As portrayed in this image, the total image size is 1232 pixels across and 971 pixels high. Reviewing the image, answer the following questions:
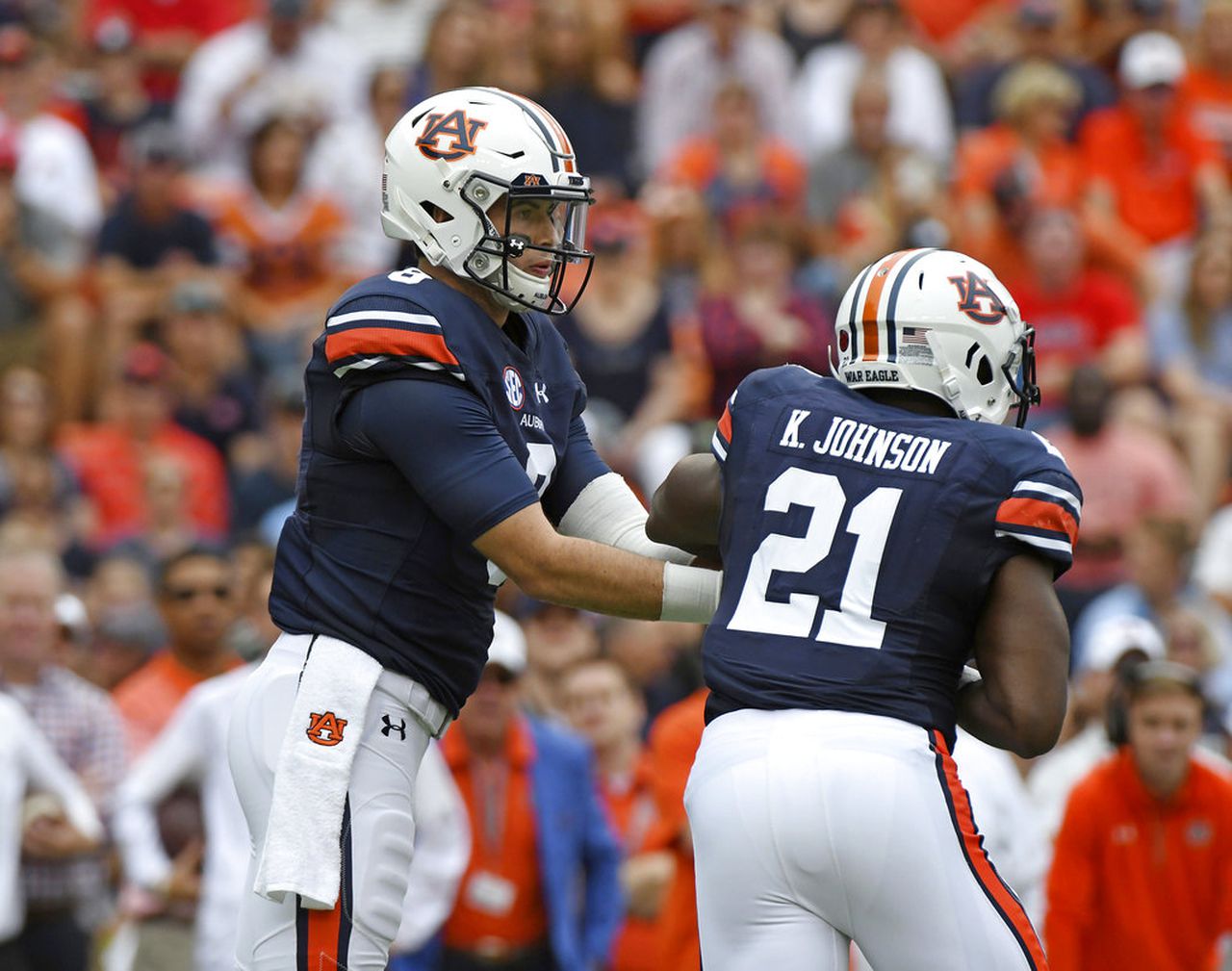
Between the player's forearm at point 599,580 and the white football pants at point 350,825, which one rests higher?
the player's forearm at point 599,580

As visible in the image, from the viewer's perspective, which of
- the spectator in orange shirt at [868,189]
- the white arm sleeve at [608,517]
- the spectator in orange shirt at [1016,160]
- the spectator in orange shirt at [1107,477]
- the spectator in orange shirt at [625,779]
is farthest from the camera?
the spectator in orange shirt at [868,189]

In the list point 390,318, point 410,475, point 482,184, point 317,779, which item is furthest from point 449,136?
point 317,779

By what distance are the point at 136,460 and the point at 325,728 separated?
265 inches

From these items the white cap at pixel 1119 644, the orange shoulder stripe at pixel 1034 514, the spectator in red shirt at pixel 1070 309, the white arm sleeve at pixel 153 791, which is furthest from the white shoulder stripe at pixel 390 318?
the spectator in red shirt at pixel 1070 309


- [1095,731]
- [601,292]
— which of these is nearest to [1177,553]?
[1095,731]

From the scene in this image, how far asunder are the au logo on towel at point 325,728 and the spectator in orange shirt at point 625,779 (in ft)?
12.2

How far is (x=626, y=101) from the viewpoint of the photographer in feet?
42.9

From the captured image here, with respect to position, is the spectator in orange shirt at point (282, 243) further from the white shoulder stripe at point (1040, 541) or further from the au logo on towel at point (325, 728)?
the white shoulder stripe at point (1040, 541)

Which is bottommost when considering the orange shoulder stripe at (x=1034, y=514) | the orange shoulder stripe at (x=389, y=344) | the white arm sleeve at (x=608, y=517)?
the white arm sleeve at (x=608, y=517)

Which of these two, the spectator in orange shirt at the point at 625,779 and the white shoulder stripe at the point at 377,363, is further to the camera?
the spectator in orange shirt at the point at 625,779

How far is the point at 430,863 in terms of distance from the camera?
745 centimetres

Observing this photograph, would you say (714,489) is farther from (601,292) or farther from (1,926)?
(601,292)

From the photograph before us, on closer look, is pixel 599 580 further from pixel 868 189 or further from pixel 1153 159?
pixel 1153 159

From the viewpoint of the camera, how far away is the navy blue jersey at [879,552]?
427cm
